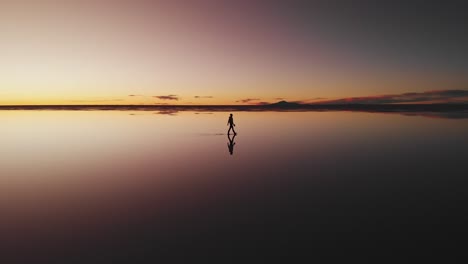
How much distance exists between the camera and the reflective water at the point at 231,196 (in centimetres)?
950

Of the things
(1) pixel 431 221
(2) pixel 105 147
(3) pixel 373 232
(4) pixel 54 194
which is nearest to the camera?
(3) pixel 373 232

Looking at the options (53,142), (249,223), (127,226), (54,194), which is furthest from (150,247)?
(53,142)

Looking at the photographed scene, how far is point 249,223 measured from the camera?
33.9 feet

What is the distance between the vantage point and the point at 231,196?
1314cm

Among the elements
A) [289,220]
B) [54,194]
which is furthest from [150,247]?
[54,194]

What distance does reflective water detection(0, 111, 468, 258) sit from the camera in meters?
9.50

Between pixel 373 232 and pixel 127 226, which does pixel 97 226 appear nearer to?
pixel 127 226

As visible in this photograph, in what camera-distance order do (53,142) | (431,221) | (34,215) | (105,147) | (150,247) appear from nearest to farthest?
1. (150,247)
2. (431,221)
3. (34,215)
4. (105,147)
5. (53,142)

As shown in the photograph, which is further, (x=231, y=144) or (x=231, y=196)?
(x=231, y=144)

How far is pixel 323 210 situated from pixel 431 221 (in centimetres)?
288

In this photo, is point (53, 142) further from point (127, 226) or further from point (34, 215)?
point (127, 226)

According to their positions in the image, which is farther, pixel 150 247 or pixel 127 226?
pixel 127 226

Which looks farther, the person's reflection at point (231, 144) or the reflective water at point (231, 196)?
the person's reflection at point (231, 144)

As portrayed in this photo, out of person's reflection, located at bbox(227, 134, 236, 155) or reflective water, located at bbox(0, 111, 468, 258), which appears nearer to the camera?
reflective water, located at bbox(0, 111, 468, 258)
